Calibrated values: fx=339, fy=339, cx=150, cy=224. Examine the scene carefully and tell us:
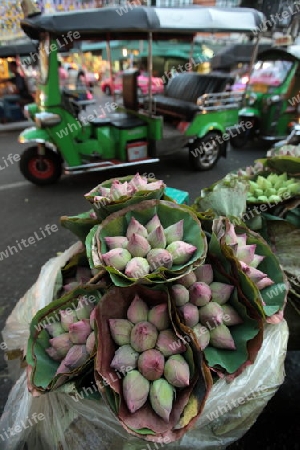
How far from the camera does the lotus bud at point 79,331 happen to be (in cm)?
96

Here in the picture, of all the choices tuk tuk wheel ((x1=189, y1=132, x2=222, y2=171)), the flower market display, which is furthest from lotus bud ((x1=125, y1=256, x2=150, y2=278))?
tuk tuk wheel ((x1=189, y1=132, x2=222, y2=171))

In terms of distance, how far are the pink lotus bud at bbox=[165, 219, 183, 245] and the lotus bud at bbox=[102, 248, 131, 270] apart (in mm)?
143

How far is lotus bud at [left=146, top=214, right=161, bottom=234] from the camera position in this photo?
3.21ft

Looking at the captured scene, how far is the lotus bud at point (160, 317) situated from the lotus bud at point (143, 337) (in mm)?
22

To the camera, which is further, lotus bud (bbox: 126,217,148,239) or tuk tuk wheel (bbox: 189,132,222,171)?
tuk tuk wheel (bbox: 189,132,222,171)

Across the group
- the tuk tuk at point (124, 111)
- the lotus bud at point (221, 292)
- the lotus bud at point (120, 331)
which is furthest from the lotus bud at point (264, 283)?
the tuk tuk at point (124, 111)

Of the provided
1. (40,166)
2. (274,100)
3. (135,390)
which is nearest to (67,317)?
(135,390)

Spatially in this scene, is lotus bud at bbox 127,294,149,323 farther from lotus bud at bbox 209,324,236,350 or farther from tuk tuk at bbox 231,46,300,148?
tuk tuk at bbox 231,46,300,148

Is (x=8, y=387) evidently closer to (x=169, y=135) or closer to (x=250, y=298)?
(x=250, y=298)

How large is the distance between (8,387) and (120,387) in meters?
1.43

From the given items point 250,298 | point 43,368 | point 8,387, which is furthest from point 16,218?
point 250,298

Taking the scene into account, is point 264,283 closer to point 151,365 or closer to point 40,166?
point 151,365

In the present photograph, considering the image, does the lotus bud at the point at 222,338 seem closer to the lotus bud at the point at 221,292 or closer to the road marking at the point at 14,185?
the lotus bud at the point at 221,292

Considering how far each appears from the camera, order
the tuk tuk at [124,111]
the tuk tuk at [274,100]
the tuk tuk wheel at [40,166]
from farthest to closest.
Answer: the tuk tuk at [274,100]
the tuk tuk wheel at [40,166]
the tuk tuk at [124,111]
